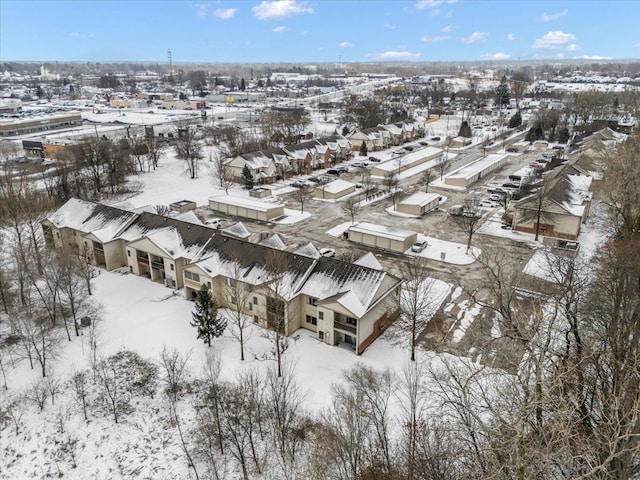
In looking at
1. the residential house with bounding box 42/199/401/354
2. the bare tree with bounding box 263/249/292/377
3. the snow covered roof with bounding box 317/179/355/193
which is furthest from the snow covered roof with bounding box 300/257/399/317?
the snow covered roof with bounding box 317/179/355/193

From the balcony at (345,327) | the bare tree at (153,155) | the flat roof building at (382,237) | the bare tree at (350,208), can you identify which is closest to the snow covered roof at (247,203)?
the bare tree at (350,208)

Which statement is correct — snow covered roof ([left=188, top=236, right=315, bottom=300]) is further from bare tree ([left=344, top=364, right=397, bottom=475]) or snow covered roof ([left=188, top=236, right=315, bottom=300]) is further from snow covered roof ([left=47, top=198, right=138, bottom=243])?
snow covered roof ([left=47, top=198, right=138, bottom=243])

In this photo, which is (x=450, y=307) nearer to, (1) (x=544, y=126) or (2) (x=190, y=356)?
(2) (x=190, y=356)

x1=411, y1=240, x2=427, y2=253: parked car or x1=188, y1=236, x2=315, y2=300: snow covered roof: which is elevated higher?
x1=188, y1=236, x2=315, y2=300: snow covered roof

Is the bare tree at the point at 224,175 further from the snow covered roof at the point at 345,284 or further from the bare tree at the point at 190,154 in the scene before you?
the snow covered roof at the point at 345,284

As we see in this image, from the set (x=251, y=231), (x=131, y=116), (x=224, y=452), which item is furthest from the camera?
(x=131, y=116)

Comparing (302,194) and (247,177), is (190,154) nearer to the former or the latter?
(247,177)

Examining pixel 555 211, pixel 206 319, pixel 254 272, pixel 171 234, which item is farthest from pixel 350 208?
pixel 206 319

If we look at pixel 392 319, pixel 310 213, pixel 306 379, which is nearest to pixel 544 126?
pixel 310 213
